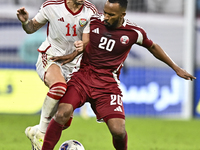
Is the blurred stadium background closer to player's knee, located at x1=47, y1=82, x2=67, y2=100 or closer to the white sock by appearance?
the white sock

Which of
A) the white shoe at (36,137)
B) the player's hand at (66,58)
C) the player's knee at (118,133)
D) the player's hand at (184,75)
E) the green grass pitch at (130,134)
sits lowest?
the green grass pitch at (130,134)

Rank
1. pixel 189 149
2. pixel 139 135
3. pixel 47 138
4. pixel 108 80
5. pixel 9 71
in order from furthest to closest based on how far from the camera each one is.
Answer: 1. pixel 9 71
2. pixel 139 135
3. pixel 189 149
4. pixel 108 80
5. pixel 47 138

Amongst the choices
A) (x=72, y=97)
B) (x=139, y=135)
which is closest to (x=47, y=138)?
(x=72, y=97)

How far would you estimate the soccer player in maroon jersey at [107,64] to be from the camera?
5199mm

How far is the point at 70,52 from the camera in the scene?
5.64 metres

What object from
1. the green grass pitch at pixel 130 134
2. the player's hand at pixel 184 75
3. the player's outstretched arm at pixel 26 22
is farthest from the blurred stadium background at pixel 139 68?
the player's hand at pixel 184 75

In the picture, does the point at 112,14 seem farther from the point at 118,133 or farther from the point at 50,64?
the point at 118,133

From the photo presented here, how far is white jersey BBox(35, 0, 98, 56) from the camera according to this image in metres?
5.53

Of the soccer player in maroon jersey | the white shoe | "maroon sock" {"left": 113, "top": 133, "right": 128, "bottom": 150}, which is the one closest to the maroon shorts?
the soccer player in maroon jersey

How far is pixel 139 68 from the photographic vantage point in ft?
42.8

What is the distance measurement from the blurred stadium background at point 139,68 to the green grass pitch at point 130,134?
50 centimetres

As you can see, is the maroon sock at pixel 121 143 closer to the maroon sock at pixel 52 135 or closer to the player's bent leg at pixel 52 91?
the maroon sock at pixel 52 135

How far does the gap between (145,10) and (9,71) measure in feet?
14.3

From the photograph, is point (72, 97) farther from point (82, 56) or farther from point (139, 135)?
point (139, 135)
